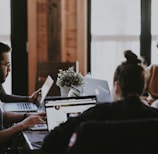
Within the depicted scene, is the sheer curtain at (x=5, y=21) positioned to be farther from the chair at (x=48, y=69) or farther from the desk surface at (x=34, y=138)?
the desk surface at (x=34, y=138)

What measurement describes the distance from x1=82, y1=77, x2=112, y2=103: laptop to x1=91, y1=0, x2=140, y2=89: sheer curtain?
1720mm

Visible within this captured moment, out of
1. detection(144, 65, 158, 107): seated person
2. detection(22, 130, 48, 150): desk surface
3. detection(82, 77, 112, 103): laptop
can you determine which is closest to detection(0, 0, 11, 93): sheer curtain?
detection(82, 77, 112, 103): laptop

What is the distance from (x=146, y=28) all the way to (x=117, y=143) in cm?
373

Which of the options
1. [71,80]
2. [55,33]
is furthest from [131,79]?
[55,33]

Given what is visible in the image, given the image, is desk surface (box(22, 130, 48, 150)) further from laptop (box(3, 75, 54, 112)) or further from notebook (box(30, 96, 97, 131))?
laptop (box(3, 75, 54, 112))

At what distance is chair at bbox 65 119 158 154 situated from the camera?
1.61 metres

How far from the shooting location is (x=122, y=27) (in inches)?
205

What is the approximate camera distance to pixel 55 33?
499 cm

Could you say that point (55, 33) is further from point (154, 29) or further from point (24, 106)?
point (24, 106)

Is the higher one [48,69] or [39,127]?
[48,69]

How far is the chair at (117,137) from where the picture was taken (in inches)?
63.5

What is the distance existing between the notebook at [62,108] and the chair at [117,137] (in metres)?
0.78

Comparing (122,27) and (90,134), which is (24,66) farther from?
(90,134)

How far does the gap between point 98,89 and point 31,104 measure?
2.59 ft
